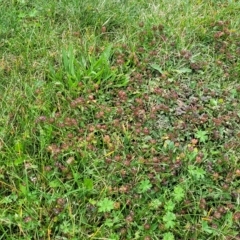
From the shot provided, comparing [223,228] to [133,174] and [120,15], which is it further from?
[120,15]

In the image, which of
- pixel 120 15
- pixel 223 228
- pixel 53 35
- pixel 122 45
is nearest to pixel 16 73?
pixel 53 35

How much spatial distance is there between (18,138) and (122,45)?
1121 millimetres

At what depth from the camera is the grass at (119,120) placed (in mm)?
2305

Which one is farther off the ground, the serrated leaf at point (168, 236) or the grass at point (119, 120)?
the grass at point (119, 120)

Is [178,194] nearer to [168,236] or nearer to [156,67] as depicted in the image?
[168,236]

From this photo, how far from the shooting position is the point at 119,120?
2.75 m

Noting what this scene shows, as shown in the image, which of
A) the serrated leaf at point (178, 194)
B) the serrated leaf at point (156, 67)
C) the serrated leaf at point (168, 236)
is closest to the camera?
the serrated leaf at point (168, 236)

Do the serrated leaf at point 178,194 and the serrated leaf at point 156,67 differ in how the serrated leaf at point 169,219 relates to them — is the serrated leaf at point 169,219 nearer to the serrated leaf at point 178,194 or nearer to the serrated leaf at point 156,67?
the serrated leaf at point 178,194

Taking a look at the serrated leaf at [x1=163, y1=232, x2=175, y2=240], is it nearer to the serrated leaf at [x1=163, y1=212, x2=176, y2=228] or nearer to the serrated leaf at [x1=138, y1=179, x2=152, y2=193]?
the serrated leaf at [x1=163, y1=212, x2=176, y2=228]

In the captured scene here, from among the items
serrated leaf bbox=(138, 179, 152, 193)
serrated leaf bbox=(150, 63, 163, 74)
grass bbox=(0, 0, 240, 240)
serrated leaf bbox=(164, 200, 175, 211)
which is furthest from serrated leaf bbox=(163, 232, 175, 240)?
serrated leaf bbox=(150, 63, 163, 74)

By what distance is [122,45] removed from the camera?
3199mm

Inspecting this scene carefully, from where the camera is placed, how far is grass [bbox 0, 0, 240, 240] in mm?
2305

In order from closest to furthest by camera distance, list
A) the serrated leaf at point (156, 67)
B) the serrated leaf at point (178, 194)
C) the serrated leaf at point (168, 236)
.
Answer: the serrated leaf at point (168, 236) → the serrated leaf at point (178, 194) → the serrated leaf at point (156, 67)

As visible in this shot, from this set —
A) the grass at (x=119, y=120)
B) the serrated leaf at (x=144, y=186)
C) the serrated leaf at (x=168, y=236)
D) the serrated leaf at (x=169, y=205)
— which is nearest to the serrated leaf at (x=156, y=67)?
the grass at (x=119, y=120)
